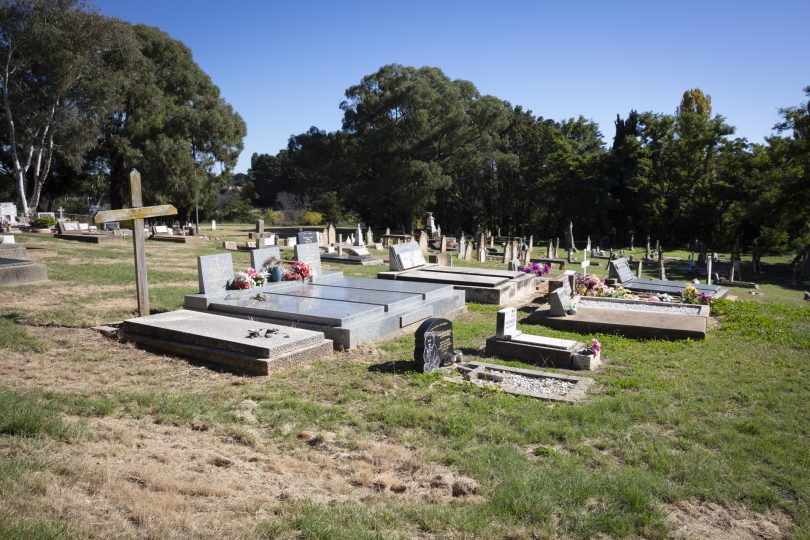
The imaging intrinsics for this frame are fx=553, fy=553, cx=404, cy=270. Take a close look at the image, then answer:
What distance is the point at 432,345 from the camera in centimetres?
735

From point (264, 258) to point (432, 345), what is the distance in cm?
581

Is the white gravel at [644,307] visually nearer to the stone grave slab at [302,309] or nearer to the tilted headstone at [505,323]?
the tilted headstone at [505,323]

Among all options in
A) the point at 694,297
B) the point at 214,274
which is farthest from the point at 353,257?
the point at 694,297

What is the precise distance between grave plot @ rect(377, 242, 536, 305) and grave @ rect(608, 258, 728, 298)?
2.28 metres

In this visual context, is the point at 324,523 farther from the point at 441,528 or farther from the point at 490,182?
the point at 490,182

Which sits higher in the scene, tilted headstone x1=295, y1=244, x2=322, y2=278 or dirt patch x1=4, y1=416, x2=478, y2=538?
tilted headstone x1=295, y1=244, x2=322, y2=278

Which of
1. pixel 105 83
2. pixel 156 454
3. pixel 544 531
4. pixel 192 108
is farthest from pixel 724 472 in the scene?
pixel 192 108

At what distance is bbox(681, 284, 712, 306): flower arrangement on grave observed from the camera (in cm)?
1266

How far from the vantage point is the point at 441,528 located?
3.55m

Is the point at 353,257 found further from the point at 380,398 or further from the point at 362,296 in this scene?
the point at 380,398

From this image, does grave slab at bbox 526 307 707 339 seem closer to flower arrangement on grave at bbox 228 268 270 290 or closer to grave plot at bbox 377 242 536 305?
grave plot at bbox 377 242 536 305

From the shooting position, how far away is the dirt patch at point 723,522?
3.65m

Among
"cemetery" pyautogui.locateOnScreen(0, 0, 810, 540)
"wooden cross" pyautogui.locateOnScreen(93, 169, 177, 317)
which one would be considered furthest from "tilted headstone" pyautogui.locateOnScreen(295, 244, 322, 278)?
"wooden cross" pyautogui.locateOnScreen(93, 169, 177, 317)

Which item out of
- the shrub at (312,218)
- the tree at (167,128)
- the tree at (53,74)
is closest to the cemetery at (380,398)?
the tree at (53,74)
